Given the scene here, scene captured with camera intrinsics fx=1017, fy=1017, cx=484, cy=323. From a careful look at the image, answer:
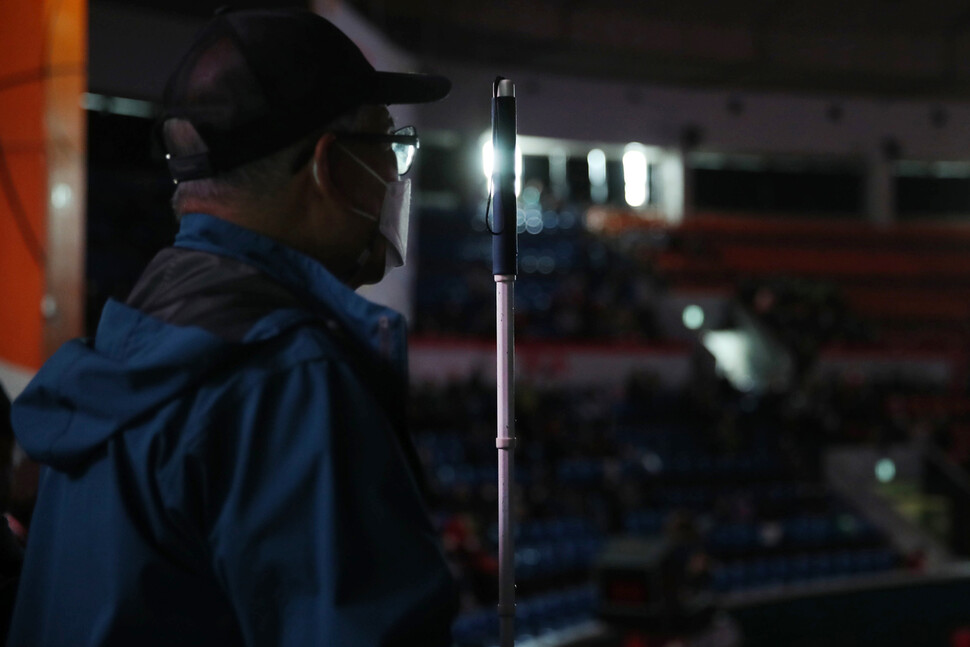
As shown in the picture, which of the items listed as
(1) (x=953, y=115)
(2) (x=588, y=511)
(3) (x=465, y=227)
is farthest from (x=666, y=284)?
(1) (x=953, y=115)

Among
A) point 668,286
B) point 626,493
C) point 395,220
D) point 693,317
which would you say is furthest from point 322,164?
point 668,286

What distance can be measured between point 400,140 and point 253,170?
0.54 feet

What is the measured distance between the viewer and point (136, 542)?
0.84 metres

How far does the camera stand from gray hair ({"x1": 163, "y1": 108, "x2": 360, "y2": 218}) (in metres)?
0.94

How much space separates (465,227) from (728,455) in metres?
A: 6.08

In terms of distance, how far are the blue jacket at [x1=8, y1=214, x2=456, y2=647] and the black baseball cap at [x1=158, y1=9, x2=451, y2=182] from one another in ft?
0.36

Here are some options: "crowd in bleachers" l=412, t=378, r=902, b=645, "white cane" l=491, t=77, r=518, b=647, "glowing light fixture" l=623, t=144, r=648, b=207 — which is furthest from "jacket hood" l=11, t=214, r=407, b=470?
"glowing light fixture" l=623, t=144, r=648, b=207

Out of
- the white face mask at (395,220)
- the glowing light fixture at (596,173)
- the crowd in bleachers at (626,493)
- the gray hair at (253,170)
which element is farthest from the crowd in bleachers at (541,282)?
the gray hair at (253,170)

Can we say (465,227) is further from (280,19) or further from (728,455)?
(280,19)

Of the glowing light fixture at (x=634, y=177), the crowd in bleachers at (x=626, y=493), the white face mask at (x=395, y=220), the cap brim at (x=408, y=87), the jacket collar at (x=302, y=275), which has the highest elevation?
the glowing light fixture at (x=634, y=177)

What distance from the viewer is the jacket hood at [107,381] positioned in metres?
0.81

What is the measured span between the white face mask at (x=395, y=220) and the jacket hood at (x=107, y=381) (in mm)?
275

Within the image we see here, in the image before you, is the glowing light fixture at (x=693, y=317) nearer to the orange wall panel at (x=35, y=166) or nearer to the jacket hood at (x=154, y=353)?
the orange wall panel at (x=35, y=166)

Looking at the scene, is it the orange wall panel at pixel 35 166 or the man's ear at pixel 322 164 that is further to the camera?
the orange wall panel at pixel 35 166
